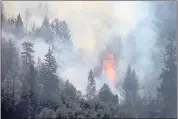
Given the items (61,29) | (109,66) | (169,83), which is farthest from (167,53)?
(61,29)

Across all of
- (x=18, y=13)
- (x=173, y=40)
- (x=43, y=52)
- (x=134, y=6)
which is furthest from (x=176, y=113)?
(x=18, y=13)

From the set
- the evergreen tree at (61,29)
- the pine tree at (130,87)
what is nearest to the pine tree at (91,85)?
the pine tree at (130,87)

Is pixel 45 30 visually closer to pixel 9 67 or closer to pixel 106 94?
pixel 9 67

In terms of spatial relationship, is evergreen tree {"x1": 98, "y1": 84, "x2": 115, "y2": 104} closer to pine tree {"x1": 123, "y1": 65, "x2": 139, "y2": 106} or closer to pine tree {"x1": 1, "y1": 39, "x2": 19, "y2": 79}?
pine tree {"x1": 123, "y1": 65, "x2": 139, "y2": 106}

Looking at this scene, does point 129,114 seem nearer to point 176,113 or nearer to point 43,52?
point 176,113

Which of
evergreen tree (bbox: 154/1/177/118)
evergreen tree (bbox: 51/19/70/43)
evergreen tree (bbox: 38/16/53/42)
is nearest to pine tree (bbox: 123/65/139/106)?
evergreen tree (bbox: 154/1/177/118)
